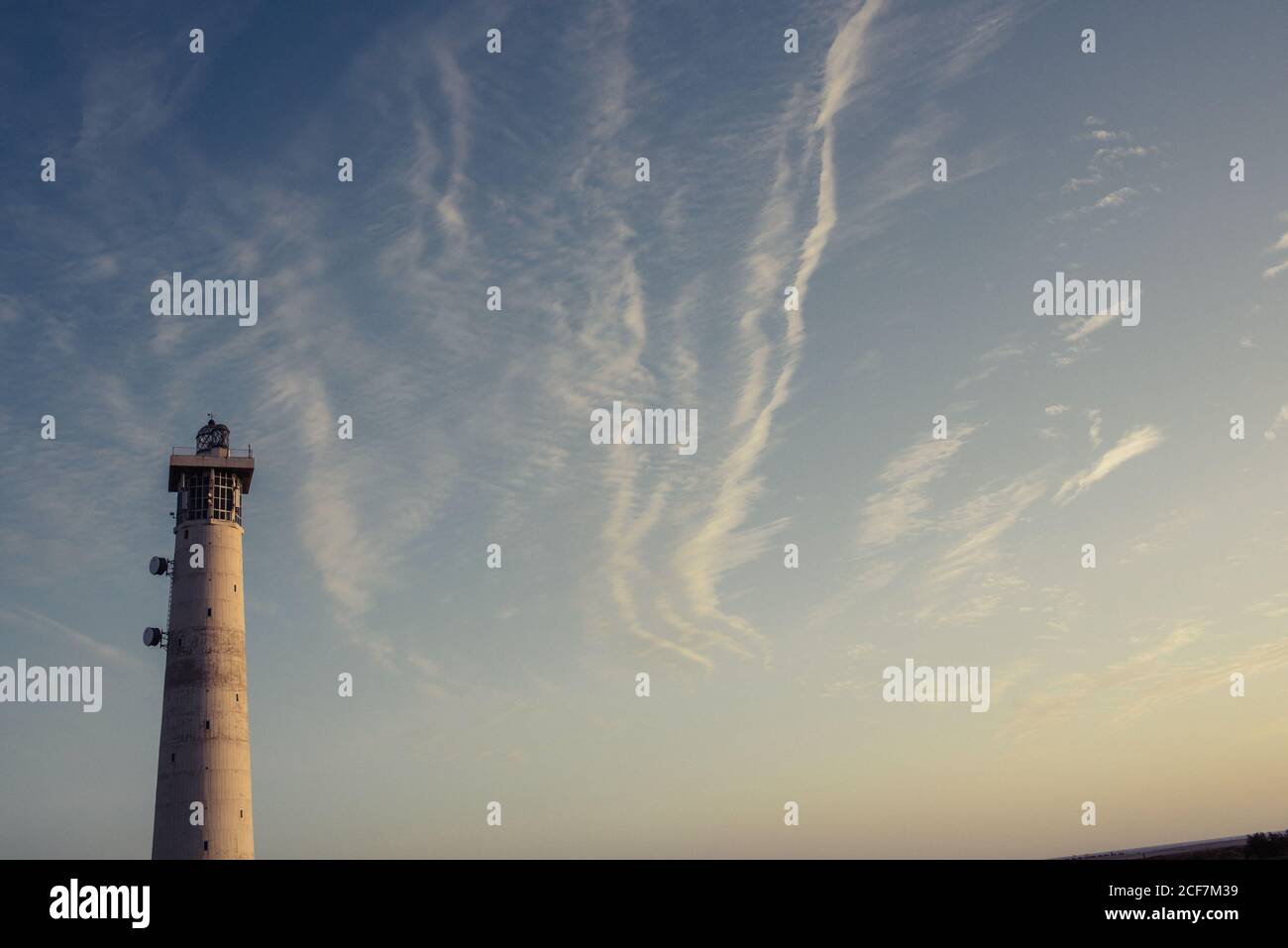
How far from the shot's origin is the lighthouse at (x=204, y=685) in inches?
2965

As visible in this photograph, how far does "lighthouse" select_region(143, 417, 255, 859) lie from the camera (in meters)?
75.3

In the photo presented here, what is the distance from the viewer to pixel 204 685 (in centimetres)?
7744
